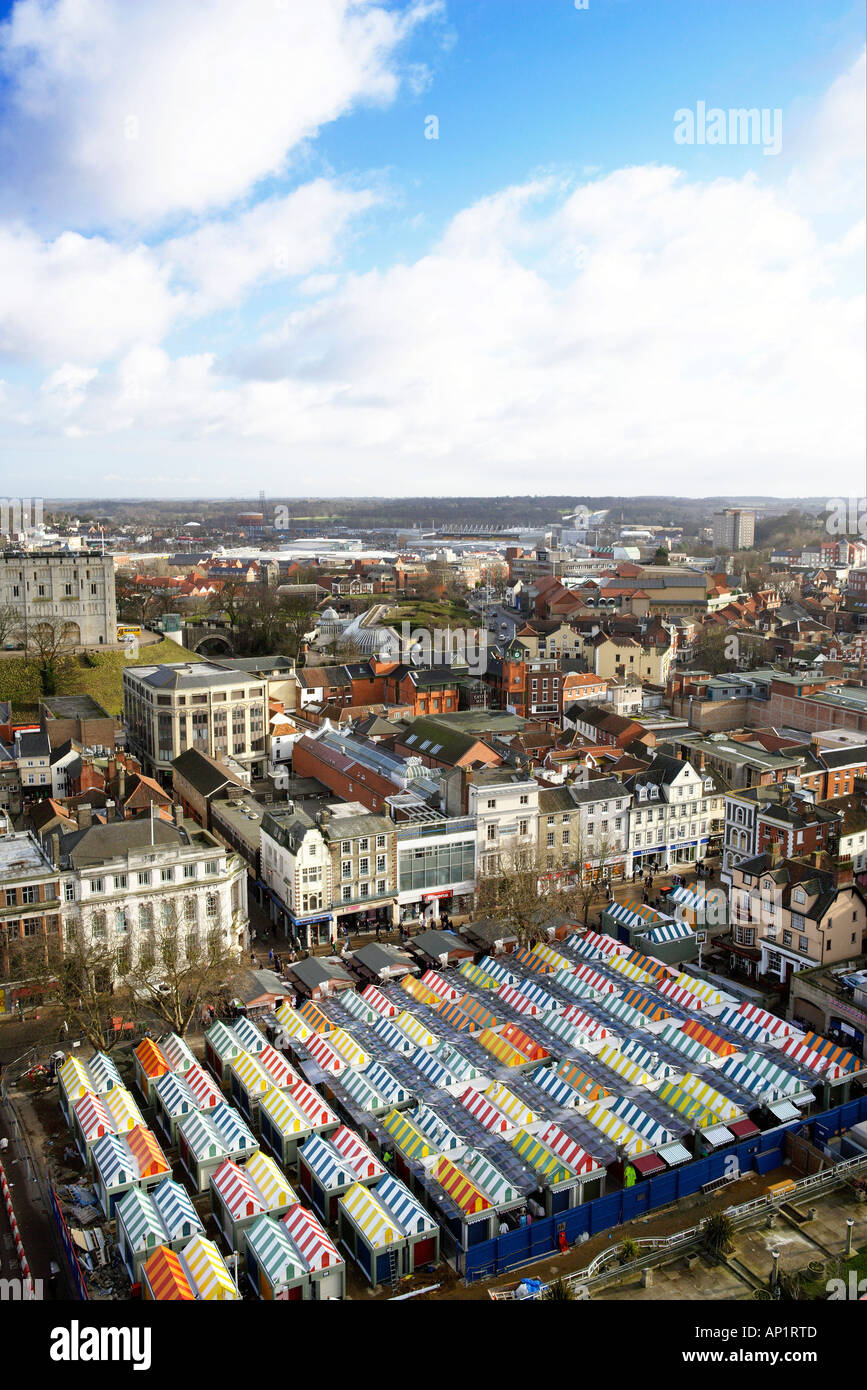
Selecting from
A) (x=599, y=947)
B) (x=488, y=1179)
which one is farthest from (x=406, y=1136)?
(x=599, y=947)

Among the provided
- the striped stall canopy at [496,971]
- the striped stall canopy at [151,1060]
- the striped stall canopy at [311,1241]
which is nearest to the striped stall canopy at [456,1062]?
the striped stall canopy at [496,971]

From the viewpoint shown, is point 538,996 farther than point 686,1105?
Yes

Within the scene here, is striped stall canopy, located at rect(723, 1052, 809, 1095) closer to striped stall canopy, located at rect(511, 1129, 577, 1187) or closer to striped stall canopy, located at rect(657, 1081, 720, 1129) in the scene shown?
striped stall canopy, located at rect(657, 1081, 720, 1129)

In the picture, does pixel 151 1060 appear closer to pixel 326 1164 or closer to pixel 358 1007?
pixel 358 1007

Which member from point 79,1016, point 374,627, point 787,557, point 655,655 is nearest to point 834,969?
point 79,1016

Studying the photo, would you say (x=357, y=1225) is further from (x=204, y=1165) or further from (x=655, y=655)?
(x=655, y=655)

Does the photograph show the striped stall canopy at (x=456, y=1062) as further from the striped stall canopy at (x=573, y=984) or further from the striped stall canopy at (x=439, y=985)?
the striped stall canopy at (x=573, y=984)

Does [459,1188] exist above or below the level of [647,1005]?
below

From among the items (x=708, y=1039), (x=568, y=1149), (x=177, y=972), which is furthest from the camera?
(x=177, y=972)
